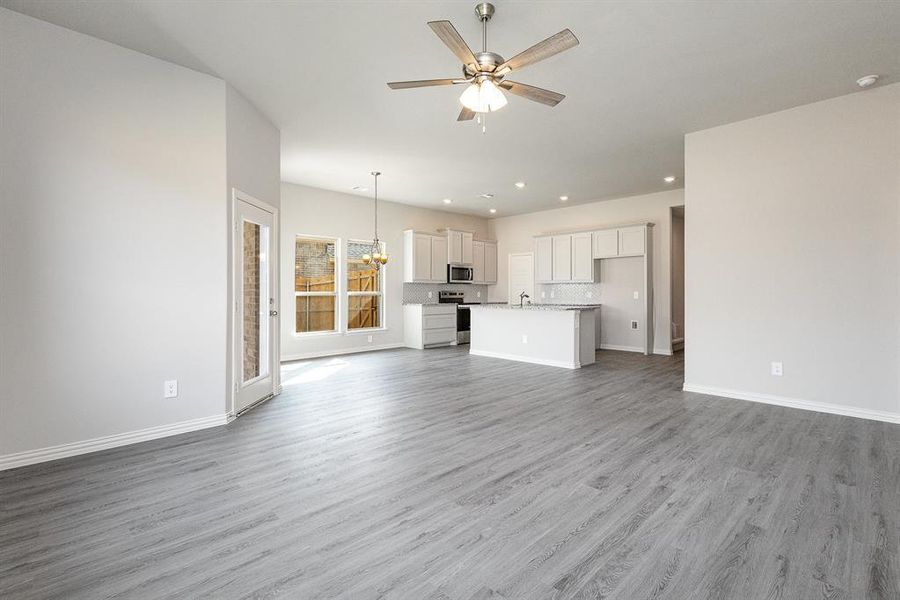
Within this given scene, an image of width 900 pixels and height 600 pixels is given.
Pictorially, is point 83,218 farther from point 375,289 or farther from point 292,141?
point 375,289

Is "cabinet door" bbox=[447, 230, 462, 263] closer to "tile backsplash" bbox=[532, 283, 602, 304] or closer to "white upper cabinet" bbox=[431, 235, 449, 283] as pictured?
"white upper cabinet" bbox=[431, 235, 449, 283]

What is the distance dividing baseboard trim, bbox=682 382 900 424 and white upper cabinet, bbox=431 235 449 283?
532 centimetres

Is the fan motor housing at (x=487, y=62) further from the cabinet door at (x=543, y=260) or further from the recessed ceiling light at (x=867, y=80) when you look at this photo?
the cabinet door at (x=543, y=260)

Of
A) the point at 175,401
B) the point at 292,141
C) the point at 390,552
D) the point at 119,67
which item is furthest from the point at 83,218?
the point at 390,552

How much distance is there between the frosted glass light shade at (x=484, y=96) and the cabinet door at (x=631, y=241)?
19.3ft

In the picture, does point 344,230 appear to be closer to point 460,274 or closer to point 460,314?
point 460,274

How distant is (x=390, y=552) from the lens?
6.08 feet

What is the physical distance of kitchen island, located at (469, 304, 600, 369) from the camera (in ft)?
20.8

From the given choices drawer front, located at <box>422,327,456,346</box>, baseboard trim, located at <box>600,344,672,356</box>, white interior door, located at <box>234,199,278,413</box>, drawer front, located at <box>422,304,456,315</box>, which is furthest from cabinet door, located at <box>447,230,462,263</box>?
white interior door, located at <box>234,199,278,413</box>

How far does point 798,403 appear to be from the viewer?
4078 millimetres

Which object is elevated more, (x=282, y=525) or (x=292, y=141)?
(x=292, y=141)

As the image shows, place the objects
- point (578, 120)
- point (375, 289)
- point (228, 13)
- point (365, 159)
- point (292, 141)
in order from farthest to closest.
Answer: point (375, 289), point (365, 159), point (292, 141), point (578, 120), point (228, 13)

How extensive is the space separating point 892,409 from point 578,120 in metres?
3.88

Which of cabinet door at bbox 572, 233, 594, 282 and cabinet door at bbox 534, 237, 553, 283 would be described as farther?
cabinet door at bbox 534, 237, 553, 283
